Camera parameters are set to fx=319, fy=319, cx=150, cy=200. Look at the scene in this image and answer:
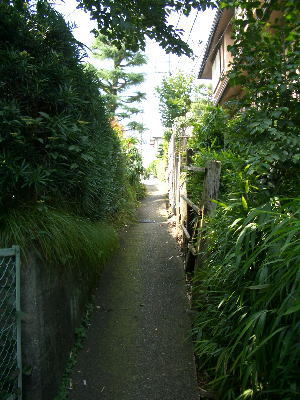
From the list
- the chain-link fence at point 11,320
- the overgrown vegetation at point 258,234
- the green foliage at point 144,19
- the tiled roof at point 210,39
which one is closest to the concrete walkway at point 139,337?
the overgrown vegetation at point 258,234

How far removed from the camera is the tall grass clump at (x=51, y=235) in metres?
2.47

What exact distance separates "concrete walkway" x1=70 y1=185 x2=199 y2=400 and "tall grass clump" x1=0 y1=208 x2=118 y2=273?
82cm

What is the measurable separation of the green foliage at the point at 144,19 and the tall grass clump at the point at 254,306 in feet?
7.88

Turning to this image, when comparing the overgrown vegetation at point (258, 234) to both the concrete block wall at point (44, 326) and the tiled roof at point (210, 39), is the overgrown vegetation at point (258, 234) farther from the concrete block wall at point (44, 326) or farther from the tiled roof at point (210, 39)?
the tiled roof at point (210, 39)

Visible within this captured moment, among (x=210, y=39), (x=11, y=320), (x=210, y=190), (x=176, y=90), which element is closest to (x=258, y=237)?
(x=210, y=190)

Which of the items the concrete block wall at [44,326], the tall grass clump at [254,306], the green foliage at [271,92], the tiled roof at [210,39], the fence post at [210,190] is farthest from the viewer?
the tiled roof at [210,39]

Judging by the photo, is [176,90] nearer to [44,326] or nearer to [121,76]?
[121,76]

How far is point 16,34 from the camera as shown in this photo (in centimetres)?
304

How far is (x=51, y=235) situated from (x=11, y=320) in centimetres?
71

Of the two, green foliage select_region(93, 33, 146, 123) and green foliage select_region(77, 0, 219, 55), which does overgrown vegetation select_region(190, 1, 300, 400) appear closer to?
green foliage select_region(77, 0, 219, 55)

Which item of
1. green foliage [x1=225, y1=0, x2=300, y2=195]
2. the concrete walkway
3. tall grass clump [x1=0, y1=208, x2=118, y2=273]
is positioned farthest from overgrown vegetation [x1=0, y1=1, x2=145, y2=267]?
green foliage [x1=225, y1=0, x2=300, y2=195]

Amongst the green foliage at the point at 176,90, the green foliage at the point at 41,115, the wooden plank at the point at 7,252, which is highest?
the green foliage at the point at 176,90

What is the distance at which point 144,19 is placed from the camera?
4.01 metres

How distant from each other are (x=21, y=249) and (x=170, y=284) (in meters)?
2.55
